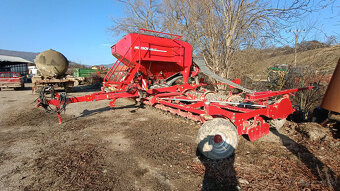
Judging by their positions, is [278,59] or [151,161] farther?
[278,59]

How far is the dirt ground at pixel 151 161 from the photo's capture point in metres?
2.28

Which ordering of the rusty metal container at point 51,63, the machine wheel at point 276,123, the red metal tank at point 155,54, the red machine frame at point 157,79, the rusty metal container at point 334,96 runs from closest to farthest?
1. the rusty metal container at point 334,96
2. the machine wheel at point 276,123
3. the red machine frame at point 157,79
4. the red metal tank at point 155,54
5. the rusty metal container at point 51,63

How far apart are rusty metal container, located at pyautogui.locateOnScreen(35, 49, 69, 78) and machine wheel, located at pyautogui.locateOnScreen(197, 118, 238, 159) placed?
459 inches

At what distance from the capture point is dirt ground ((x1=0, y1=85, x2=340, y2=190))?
2281 millimetres

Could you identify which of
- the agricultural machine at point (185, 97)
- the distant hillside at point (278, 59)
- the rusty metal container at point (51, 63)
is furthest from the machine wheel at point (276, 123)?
the rusty metal container at point (51, 63)

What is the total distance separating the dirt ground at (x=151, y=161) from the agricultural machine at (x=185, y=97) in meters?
0.36

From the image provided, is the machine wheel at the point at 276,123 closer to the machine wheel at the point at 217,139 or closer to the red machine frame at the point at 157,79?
the red machine frame at the point at 157,79

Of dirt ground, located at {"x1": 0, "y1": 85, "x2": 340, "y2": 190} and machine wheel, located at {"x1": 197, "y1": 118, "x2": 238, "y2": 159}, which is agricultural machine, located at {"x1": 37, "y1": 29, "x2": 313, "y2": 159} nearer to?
machine wheel, located at {"x1": 197, "y1": 118, "x2": 238, "y2": 159}

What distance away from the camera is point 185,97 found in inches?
213

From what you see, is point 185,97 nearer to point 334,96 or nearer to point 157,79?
point 157,79

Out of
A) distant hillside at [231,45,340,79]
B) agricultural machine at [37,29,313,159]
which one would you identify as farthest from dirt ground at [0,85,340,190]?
distant hillside at [231,45,340,79]

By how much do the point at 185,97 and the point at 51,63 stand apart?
9953 millimetres

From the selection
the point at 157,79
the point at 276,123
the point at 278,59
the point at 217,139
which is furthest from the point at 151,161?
the point at 278,59

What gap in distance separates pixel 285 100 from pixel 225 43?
15.8ft
